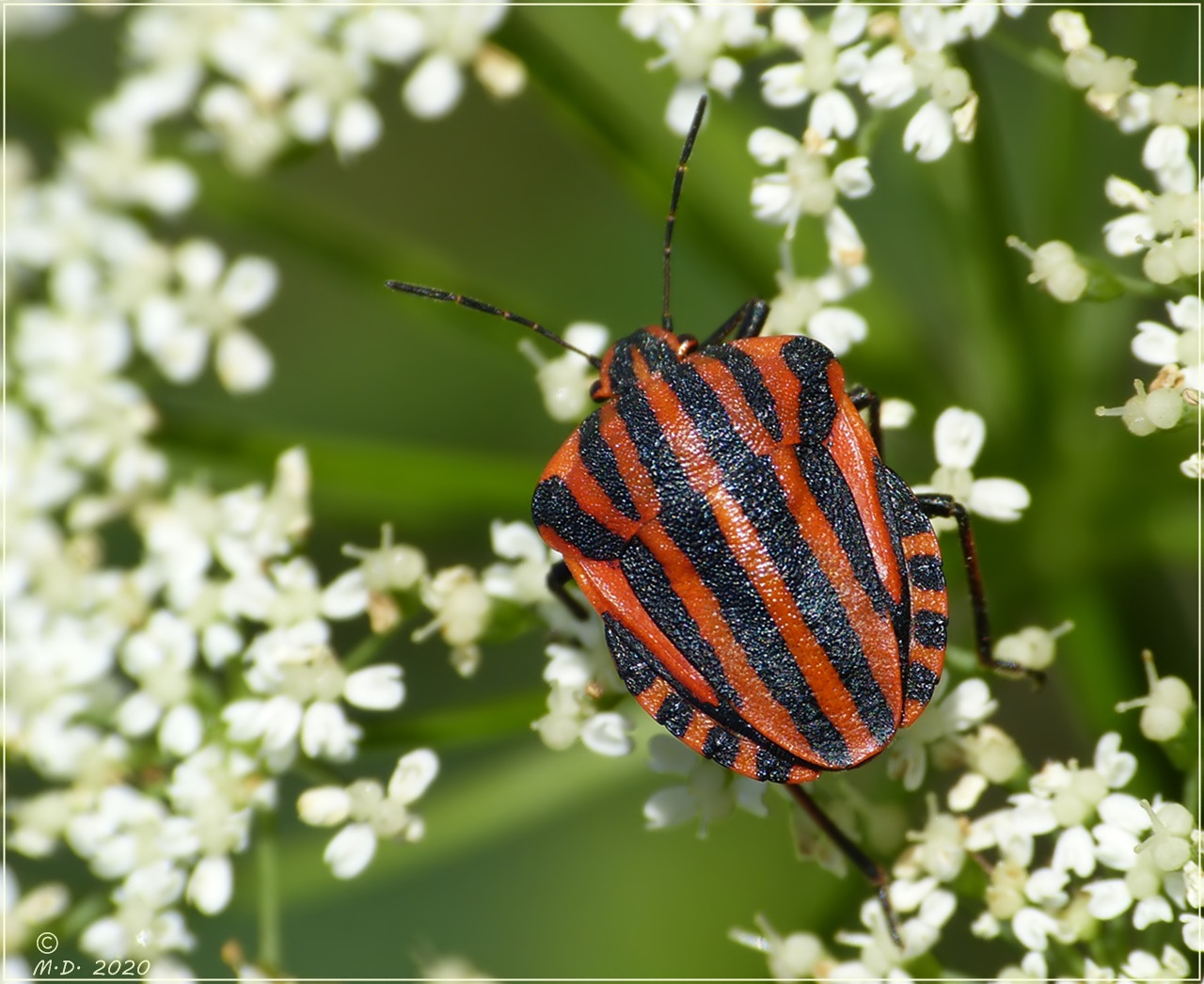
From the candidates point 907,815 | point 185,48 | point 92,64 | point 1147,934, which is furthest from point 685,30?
A: point 92,64

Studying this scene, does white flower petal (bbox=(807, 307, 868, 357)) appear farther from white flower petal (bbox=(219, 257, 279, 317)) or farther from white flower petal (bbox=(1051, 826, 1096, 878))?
white flower petal (bbox=(219, 257, 279, 317))

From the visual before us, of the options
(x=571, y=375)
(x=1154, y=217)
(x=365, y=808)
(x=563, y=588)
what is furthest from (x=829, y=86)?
(x=365, y=808)

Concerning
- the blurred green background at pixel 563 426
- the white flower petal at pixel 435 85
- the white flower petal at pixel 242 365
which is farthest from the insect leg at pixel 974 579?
the white flower petal at pixel 242 365

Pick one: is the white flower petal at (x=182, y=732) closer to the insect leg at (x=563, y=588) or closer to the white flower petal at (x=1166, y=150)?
the insect leg at (x=563, y=588)

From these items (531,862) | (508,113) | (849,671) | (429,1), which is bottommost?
(531,862)

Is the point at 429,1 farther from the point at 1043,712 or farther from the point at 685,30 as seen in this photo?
the point at 1043,712

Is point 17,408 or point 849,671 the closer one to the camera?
point 849,671
